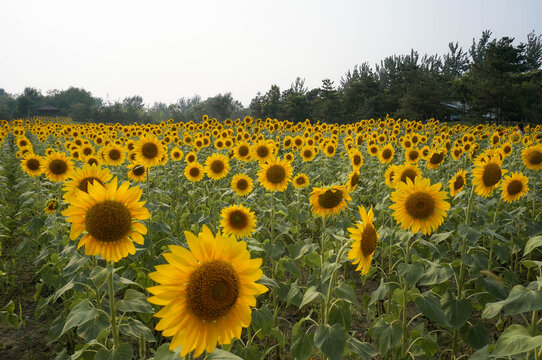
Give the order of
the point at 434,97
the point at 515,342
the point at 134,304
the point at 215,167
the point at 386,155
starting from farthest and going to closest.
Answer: the point at 434,97 → the point at 386,155 → the point at 215,167 → the point at 134,304 → the point at 515,342

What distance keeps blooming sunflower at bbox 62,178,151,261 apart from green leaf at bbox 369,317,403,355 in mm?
1978

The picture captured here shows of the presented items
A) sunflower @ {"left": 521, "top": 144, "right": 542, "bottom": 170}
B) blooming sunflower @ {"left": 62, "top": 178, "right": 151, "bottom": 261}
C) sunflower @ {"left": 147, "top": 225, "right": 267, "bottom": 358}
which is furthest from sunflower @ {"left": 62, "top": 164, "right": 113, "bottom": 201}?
sunflower @ {"left": 521, "top": 144, "right": 542, "bottom": 170}

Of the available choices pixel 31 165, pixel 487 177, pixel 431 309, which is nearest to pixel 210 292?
pixel 431 309

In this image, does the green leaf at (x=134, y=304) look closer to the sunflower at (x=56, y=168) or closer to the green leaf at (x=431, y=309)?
the green leaf at (x=431, y=309)

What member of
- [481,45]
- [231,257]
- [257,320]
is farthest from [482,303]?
[481,45]

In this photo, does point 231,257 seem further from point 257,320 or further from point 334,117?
point 334,117

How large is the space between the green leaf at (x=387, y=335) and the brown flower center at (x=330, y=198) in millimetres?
1149

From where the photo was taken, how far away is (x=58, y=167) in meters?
4.33

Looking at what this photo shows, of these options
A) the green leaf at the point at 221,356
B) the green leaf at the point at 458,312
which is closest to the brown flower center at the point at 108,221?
the green leaf at the point at 221,356

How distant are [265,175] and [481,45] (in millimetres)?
105599

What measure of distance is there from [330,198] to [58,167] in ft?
12.2

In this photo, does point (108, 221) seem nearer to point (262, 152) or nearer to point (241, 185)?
point (241, 185)

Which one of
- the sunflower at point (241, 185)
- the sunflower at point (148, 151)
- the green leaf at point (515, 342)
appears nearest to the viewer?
the green leaf at point (515, 342)

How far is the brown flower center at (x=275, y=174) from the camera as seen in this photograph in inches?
181
